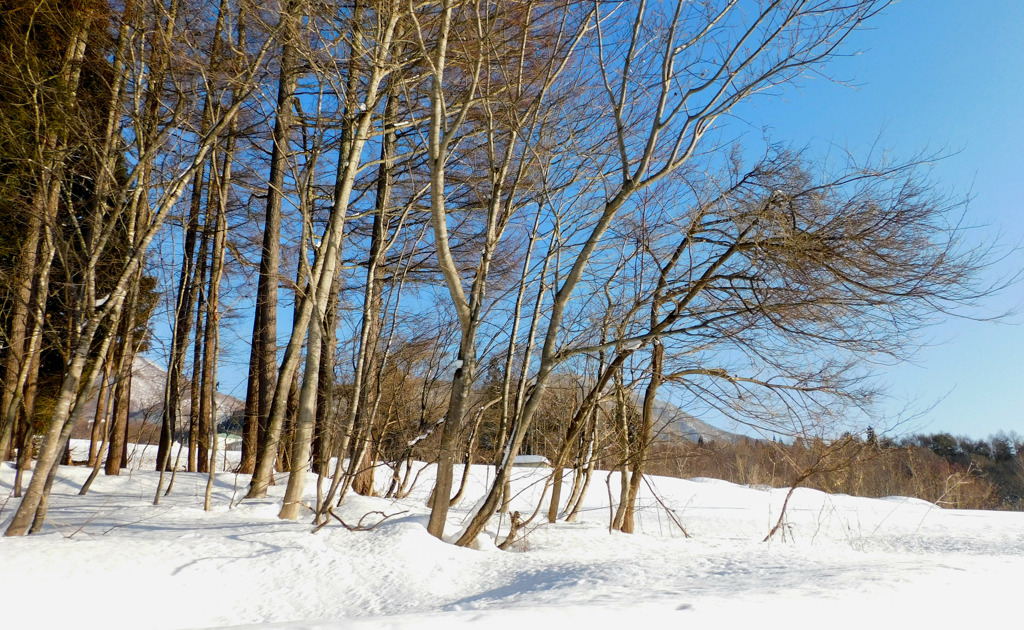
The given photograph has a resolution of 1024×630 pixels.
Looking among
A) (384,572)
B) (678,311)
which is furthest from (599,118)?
(384,572)

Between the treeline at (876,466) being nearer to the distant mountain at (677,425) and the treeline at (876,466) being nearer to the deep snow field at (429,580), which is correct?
the distant mountain at (677,425)

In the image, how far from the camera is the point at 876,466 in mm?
15586

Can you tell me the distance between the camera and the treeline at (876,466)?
23.3 ft

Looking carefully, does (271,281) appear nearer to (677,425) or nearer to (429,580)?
(677,425)

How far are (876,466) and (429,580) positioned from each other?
1479 centimetres

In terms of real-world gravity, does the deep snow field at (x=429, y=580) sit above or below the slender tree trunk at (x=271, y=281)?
below

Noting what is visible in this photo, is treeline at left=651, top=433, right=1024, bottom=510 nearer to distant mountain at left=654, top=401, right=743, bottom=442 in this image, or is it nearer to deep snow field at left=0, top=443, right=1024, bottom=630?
distant mountain at left=654, top=401, right=743, bottom=442

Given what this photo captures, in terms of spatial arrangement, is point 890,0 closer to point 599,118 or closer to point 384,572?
point 599,118

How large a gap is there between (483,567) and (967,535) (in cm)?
1077

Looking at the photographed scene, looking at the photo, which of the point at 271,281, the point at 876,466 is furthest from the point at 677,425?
the point at 876,466

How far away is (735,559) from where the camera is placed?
4.60 meters

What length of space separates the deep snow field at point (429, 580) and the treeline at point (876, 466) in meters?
1.86

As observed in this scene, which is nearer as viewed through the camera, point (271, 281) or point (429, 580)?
point (429, 580)

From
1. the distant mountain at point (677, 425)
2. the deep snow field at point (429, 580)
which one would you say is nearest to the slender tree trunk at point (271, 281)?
the deep snow field at point (429, 580)
